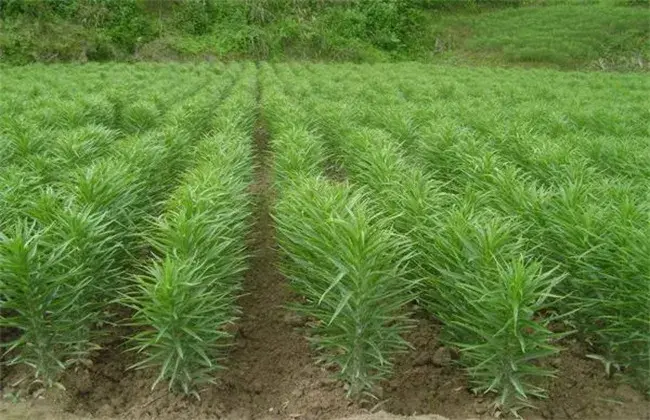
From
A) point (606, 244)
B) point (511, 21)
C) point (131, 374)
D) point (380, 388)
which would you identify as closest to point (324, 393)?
point (380, 388)

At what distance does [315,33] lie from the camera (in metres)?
27.7

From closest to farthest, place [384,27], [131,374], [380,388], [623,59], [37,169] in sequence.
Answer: [380,388], [131,374], [37,169], [623,59], [384,27]

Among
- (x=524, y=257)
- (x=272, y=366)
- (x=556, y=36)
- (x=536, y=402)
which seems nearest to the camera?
(x=536, y=402)

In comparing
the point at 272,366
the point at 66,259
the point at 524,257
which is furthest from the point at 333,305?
the point at 66,259

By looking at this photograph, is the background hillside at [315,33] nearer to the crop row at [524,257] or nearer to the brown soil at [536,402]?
the crop row at [524,257]

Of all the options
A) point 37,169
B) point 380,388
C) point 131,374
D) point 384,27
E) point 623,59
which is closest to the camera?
point 380,388

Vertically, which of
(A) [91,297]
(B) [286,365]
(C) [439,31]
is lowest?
(C) [439,31]

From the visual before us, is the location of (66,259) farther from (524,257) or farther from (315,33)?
(315,33)

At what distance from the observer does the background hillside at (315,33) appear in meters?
24.3

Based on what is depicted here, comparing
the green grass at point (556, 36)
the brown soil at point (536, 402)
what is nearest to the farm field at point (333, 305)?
the brown soil at point (536, 402)

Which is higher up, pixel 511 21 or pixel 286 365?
pixel 286 365

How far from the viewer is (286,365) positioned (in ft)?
10.7

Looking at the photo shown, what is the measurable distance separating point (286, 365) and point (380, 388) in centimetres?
59

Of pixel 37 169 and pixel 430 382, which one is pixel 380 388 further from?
pixel 37 169
